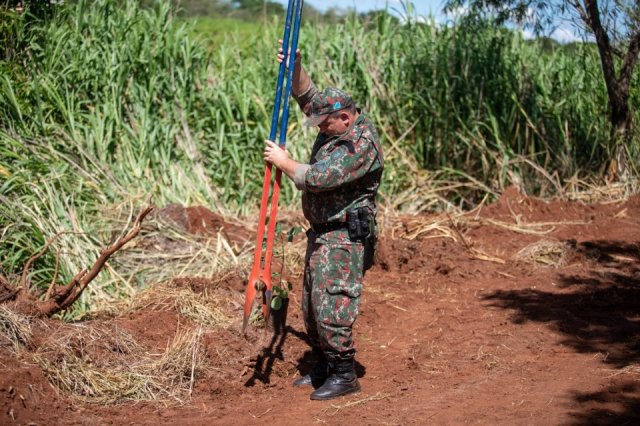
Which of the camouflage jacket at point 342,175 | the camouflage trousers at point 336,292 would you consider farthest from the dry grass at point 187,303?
the camouflage jacket at point 342,175

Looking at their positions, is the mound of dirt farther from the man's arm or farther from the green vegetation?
the man's arm

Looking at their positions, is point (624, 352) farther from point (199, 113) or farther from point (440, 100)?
point (199, 113)

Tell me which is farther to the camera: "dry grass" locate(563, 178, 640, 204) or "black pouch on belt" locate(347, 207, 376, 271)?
"dry grass" locate(563, 178, 640, 204)

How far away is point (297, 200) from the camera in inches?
325

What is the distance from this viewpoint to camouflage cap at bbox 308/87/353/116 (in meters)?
4.04

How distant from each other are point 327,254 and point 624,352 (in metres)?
1.99

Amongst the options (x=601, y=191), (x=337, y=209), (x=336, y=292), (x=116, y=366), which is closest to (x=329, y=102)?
(x=337, y=209)

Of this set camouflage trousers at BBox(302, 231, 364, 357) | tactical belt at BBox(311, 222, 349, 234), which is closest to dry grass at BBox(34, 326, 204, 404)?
camouflage trousers at BBox(302, 231, 364, 357)

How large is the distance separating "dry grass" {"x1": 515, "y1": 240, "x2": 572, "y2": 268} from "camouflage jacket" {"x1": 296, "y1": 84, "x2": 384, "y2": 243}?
320cm

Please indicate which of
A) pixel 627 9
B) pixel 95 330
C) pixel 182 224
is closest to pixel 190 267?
pixel 182 224

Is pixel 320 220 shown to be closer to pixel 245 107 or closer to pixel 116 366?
pixel 116 366

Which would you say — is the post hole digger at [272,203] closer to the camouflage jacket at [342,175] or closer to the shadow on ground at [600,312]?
the camouflage jacket at [342,175]

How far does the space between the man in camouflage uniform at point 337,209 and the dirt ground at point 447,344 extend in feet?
1.32

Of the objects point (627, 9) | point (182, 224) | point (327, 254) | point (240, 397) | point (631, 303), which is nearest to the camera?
point (327, 254)
